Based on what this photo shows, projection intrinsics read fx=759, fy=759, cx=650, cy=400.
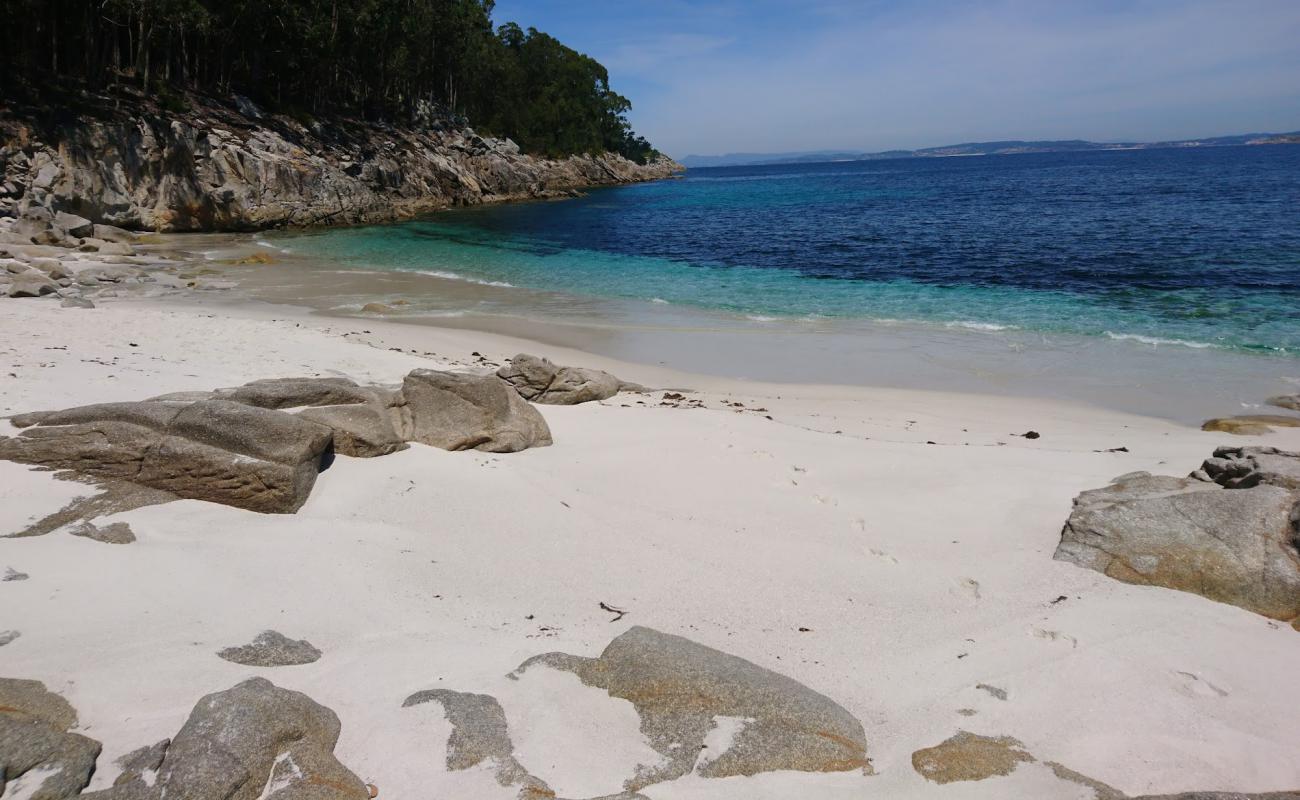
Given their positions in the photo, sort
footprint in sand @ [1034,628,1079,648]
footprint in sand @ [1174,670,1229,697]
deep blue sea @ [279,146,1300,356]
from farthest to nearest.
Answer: deep blue sea @ [279,146,1300,356], footprint in sand @ [1034,628,1079,648], footprint in sand @ [1174,670,1229,697]

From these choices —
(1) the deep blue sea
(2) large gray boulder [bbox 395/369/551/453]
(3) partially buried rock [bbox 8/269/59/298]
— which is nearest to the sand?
(2) large gray boulder [bbox 395/369/551/453]

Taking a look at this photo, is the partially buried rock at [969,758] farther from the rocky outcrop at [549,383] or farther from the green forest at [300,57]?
the green forest at [300,57]

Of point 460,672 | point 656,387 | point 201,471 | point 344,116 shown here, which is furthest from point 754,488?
point 344,116

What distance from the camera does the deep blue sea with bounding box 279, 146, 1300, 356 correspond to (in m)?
18.0

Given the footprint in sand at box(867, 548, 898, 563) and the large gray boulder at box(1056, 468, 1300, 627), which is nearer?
the large gray boulder at box(1056, 468, 1300, 627)

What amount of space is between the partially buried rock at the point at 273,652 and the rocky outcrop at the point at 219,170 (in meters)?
25.9

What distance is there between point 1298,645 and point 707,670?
3.53 meters

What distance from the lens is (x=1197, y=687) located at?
156 inches

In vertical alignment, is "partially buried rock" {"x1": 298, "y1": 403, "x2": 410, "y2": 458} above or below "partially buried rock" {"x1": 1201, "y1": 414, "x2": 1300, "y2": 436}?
above

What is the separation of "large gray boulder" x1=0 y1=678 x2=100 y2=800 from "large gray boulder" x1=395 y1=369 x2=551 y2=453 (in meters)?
4.20

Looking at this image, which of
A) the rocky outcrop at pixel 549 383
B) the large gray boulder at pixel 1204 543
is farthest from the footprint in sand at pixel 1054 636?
the rocky outcrop at pixel 549 383

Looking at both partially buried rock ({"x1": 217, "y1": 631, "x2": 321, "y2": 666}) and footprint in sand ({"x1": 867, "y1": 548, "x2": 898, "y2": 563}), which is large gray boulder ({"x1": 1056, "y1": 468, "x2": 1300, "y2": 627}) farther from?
partially buried rock ({"x1": 217, "y1": 631, "x2": 321, "y2": 666})

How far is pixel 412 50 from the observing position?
57.7 meters

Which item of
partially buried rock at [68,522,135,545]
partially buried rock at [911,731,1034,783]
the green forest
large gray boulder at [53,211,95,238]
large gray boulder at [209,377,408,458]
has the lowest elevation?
partially buried rock at [911,731,1034,783]
